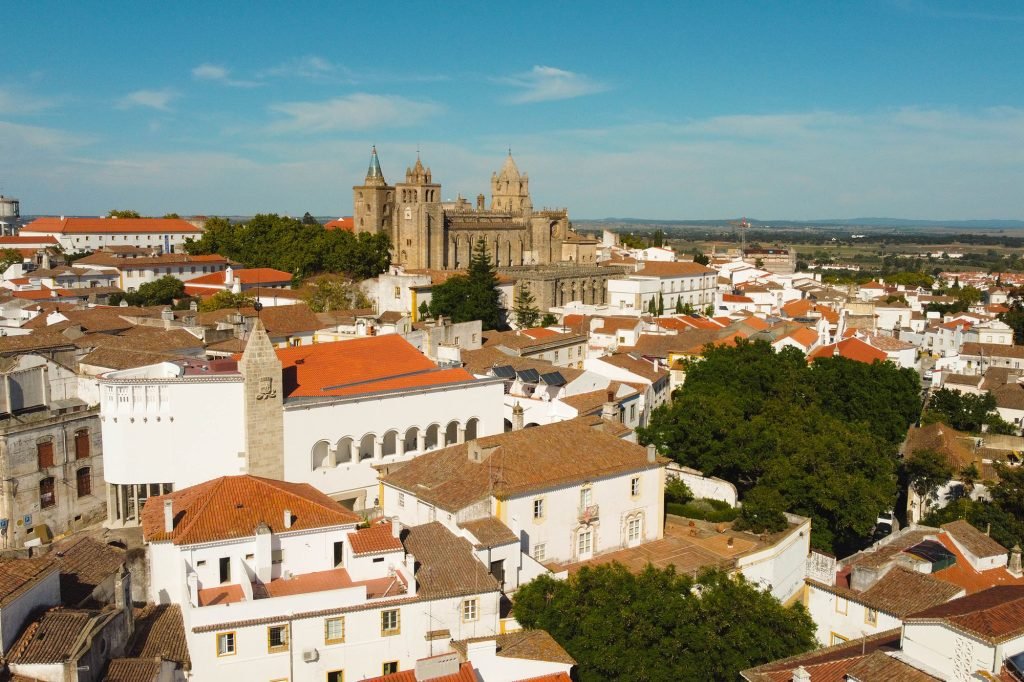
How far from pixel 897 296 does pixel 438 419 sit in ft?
277

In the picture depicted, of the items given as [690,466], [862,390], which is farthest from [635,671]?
[862,390]

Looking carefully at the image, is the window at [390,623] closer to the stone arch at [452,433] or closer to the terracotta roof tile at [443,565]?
the terracotta roof tile at [443,565]

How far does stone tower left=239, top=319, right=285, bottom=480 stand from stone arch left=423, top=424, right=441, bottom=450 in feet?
19.4

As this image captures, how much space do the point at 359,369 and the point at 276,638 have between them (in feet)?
44.9

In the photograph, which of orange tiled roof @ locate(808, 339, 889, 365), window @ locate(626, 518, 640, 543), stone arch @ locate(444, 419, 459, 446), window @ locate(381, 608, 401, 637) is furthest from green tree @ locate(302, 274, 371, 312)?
window @ locate(381, 608, 401, 637)

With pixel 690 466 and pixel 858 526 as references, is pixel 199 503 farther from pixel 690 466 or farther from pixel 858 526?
pixel 858 526

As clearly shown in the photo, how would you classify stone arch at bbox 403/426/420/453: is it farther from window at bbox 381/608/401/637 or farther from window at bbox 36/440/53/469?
window at bbox 381/608/401/637

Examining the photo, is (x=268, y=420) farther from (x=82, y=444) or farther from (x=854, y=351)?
(x=854, y=351)

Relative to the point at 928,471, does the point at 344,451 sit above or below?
above

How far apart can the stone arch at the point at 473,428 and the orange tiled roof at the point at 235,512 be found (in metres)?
10.4

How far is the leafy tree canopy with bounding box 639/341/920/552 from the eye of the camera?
3438cm

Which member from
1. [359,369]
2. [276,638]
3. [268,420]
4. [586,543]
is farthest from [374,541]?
[359,369]

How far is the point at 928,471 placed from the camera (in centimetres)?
3984

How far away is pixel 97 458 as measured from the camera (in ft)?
99.3
